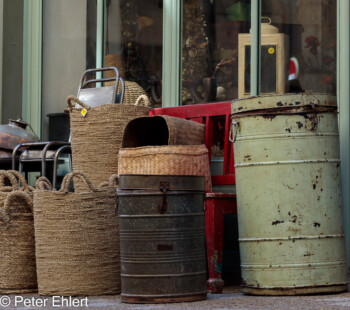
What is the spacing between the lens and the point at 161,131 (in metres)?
5.94

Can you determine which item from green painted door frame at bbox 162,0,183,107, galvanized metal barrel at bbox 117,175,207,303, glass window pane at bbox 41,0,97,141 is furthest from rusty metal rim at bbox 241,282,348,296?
glass window pane at bbox 41,0,97,141

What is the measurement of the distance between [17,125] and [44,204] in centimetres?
221

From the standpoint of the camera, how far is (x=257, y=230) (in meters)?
4.80

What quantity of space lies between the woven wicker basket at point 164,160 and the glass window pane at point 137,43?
1.68 metres

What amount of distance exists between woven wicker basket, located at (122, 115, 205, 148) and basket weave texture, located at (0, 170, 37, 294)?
83 cm

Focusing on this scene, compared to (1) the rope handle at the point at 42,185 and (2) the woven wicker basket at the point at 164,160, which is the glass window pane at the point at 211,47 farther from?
(1) the rope handle at the point at 42,185

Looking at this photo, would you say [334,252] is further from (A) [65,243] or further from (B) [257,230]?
(A) [65,243]

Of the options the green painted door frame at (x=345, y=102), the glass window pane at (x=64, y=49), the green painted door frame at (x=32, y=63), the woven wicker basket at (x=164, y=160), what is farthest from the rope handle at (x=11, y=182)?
the green painted door frame at (x=32, y=63)

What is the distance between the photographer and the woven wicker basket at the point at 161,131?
536 centimetres

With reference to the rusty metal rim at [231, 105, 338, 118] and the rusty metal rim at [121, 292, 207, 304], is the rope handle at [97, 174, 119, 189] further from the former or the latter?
the rusty metal rim at [231, 105, 338, 118]

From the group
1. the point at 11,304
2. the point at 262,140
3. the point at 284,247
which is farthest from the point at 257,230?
the point at 11,304

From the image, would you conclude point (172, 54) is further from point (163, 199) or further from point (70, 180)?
point (163, 199)

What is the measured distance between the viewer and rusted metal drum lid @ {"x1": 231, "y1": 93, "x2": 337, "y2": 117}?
4.74 metres

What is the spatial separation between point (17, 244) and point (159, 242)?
3.80 ft
